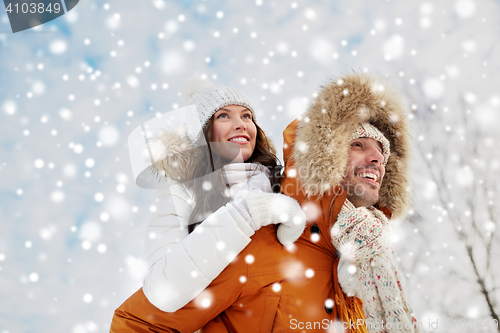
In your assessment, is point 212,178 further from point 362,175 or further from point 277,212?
point 362,175

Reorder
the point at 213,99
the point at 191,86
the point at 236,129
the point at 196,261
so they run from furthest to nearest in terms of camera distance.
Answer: the point at 191,86 → the point at 213,99 → the point at 236,129 → the point at 196,261

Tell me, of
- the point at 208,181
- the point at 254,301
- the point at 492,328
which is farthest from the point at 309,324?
the point at 492,328

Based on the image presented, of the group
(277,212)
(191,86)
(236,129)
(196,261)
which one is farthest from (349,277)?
(191,86)

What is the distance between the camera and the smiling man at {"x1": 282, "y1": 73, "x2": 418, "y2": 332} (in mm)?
1373

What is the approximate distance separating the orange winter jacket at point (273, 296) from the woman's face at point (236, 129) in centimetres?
52

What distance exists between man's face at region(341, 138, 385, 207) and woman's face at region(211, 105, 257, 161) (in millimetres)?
674

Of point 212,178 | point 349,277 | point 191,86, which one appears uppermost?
point 191,86

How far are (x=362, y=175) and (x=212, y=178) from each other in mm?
895

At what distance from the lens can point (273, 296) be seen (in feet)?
4.51

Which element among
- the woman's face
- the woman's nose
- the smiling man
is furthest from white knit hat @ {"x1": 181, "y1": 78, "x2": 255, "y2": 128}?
the smiling man

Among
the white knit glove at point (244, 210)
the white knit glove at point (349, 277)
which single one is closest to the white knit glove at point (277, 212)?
the white knit glove at point (244, 210)

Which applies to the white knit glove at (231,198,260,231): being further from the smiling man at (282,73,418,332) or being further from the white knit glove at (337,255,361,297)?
the white knit glove at (337,255,361,297)

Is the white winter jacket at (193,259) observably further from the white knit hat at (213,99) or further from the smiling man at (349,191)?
the white knit hat at (213,99)

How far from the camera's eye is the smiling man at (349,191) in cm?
137
